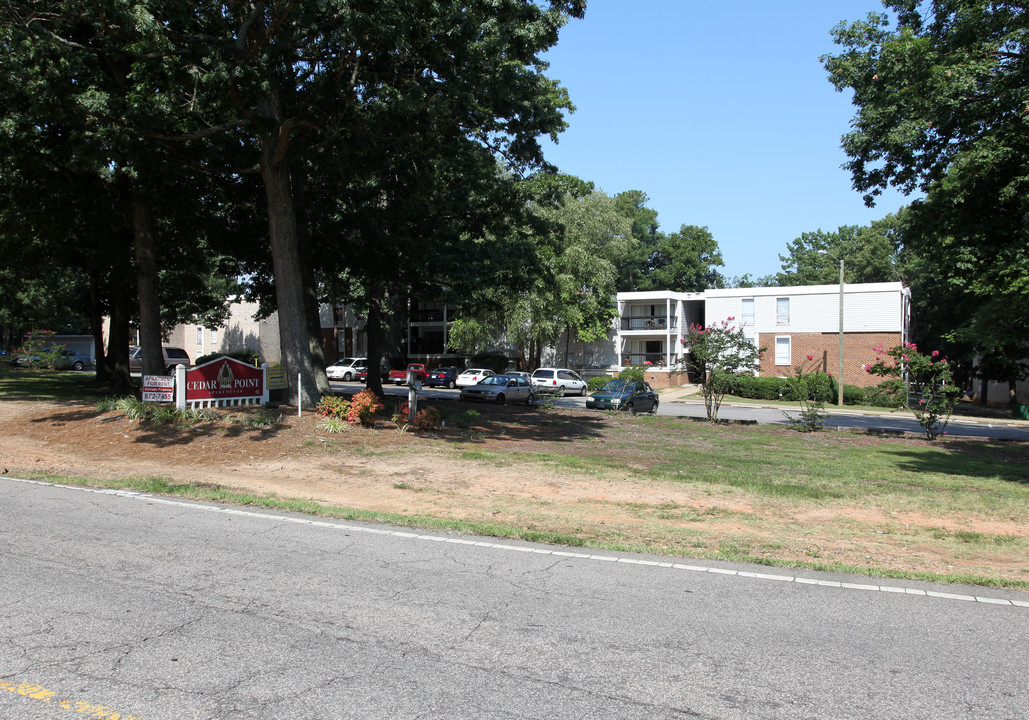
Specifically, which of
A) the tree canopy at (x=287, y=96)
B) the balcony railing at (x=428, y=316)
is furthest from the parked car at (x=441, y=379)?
the tree canopy at (x=287, y=96)

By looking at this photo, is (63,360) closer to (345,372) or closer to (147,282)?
(345,372)

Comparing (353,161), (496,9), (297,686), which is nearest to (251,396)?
(353,161)

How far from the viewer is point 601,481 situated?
1257cm

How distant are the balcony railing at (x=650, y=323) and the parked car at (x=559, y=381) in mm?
10999

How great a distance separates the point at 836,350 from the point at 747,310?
6374mm

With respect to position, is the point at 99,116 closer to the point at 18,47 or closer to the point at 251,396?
the point at 18,47

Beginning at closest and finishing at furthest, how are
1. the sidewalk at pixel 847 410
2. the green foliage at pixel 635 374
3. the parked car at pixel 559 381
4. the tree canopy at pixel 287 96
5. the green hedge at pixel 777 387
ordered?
the tree canopy at pixel 287 96 < the green foliage at pixel 635 374 < the sidewalk at pixel 847 410 < the green hedge at pixel 777 387 < the parked car at pixel 559 381

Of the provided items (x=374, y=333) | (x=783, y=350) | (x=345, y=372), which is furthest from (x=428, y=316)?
(x=374, y=333)

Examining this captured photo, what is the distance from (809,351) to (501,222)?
107ft

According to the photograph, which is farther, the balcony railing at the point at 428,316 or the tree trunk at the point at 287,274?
the balcony railing at the point at 428,316

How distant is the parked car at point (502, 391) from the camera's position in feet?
108

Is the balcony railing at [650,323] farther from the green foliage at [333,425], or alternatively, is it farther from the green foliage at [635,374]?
the green foliage at [333,425]

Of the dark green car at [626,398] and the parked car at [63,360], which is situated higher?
the parked car at [63,360]

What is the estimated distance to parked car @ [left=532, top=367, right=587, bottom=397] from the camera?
43866 mm
